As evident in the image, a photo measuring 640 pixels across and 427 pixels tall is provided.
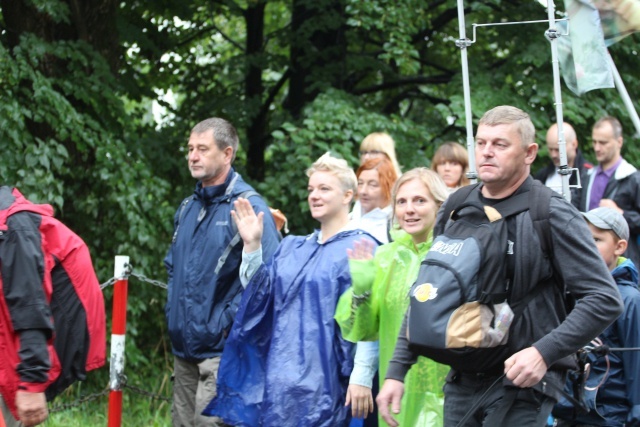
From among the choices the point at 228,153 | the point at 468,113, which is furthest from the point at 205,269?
the point at 468,113

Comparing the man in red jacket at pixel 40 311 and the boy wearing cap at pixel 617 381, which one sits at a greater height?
the man in red jacket at pixel 40 311

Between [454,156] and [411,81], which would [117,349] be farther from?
[411,81]

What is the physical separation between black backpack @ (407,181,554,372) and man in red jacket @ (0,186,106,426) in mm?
1600

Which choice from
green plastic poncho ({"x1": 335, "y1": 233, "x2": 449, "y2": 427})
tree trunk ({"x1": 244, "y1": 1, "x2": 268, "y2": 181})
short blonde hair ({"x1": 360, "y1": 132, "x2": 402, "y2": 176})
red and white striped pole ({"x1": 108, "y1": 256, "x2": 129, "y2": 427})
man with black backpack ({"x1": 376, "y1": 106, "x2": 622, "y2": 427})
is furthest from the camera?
tree trunk ({"x1": 244, "y1": 1, "x2": 268, "y2": 181})

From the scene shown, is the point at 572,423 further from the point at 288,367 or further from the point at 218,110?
the point at 218,110

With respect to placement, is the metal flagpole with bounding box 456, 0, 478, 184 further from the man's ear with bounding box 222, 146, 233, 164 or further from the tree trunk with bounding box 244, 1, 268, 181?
the tree trunk with bounding box 244, 1, 268, 181

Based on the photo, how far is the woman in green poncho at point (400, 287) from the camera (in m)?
4.73

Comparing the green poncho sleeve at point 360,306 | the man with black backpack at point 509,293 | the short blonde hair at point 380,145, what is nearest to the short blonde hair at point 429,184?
the green poncho sleeve at point 360,306

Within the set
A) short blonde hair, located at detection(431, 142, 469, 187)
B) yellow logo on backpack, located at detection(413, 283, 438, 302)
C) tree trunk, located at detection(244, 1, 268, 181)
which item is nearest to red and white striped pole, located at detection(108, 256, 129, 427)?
short blonde hair, located at detection(431, 142, 469, 187)

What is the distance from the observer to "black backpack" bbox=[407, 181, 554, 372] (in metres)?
3.63

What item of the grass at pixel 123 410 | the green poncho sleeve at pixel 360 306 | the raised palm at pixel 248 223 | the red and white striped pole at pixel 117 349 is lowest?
the grass at pixel 123 410

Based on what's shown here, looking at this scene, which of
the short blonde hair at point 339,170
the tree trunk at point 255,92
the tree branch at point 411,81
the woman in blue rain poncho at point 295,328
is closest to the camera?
the woman in blue rain poncho at point 295,328

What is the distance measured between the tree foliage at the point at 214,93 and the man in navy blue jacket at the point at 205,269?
2.28 metres

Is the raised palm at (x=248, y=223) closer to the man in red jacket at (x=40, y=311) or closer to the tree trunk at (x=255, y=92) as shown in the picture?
the man in red jacket at (x=40, y=311)
